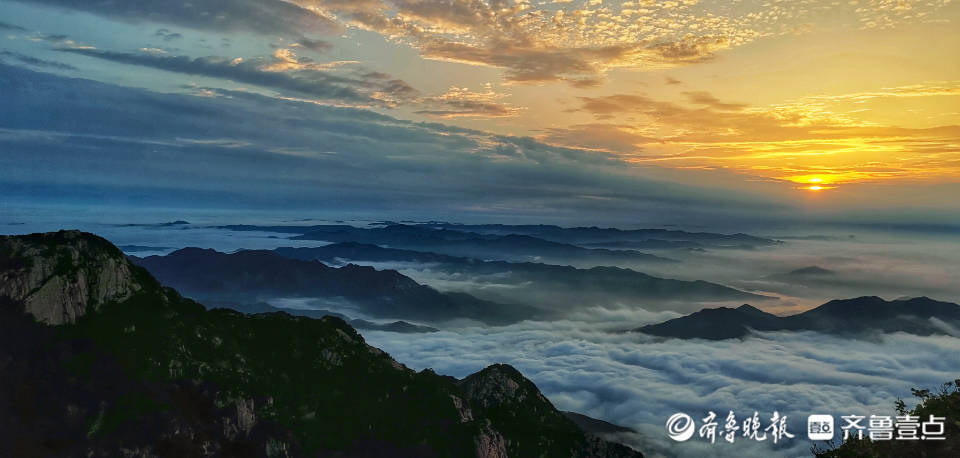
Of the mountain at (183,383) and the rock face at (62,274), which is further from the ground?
the rock face at (62,274)

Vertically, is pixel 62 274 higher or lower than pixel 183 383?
higher

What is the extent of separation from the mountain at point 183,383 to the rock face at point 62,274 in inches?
15.2

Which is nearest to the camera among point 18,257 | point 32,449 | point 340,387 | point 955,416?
point 955,416

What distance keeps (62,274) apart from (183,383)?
45473mm

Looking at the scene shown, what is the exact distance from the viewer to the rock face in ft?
462

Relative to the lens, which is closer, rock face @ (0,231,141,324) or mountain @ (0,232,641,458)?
mountain @ (0,232,641,458)

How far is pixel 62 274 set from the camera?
476ft

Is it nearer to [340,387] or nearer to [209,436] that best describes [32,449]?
[209,436]

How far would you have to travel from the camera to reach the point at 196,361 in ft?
480

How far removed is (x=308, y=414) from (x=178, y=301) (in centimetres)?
5340

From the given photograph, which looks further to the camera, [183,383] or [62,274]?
[62,274]

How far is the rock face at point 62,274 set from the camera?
462 feet

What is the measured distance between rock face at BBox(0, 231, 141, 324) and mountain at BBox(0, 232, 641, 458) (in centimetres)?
39

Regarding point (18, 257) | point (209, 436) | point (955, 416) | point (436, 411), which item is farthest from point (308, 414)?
point (955, 416)
